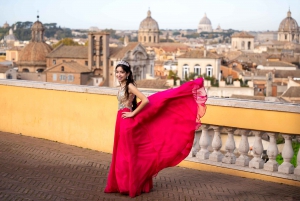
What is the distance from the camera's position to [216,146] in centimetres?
646

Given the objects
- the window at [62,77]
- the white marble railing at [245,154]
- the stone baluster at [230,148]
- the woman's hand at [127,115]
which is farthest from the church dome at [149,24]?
the woman's hand at [127,115]

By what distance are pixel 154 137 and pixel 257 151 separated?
1262mm

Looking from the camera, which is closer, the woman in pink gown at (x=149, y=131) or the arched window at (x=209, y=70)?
Result: the woman in pink gown at (x=149, y=131)

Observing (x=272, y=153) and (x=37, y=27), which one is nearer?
(x=272, y=153)

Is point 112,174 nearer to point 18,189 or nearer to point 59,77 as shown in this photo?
point 18,189

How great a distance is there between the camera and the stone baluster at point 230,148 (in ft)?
20.7

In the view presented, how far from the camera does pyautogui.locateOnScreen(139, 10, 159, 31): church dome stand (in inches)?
6373

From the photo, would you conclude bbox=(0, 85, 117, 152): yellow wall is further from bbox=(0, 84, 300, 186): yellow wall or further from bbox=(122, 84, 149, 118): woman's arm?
bbox=(122, 84, 149, 118): woman's arm

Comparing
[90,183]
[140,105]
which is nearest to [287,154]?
[140,105]

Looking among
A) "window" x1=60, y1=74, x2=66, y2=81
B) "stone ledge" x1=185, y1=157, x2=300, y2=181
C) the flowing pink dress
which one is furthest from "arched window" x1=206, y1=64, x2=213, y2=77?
the flowing pink dress

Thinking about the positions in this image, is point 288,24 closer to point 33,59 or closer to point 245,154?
point 33,59

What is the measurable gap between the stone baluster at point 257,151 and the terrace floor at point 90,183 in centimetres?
18

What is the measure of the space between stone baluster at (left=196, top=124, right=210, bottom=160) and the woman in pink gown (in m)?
0.99

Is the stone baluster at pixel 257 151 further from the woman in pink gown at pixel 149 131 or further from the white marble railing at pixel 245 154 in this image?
the woman in pink gown at pixel 149 131
